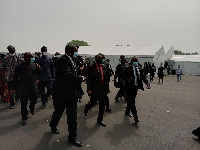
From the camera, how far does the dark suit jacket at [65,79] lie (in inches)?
147

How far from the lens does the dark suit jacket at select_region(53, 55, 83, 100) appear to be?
3.73 meters

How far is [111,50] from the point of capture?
2892 cm

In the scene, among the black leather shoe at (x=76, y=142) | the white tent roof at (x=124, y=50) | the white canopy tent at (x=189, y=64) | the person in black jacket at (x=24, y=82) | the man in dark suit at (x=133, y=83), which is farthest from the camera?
the white canopy tent at (x=189, y=64)

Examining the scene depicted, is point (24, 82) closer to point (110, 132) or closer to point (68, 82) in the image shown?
point (68, 82)

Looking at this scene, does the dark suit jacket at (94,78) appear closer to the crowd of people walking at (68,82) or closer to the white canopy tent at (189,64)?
the crowd of people walking at (68,82)

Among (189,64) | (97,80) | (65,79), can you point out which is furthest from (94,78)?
(189,64)

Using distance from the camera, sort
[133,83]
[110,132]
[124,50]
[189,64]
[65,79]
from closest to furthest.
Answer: [65,79], [110,132], [133,83], [124,50], [189,64]

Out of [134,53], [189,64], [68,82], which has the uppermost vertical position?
[134,53]

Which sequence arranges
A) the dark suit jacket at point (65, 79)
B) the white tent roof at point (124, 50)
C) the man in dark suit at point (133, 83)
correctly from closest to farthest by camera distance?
the dark suit jacket at point (65, 79)
the man in dark suit at point (133, 83)
the white tent roof at point (124, 50)

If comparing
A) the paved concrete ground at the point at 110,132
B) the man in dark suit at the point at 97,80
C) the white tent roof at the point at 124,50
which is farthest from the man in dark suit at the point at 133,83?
the white tent roof at the point at 124,50

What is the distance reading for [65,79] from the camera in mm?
3863

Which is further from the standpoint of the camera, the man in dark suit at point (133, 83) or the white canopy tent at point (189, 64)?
the white canopy tent at point (189, 64)

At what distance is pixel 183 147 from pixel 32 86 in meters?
3.89

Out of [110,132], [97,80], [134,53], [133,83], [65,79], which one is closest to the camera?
[65,79]
